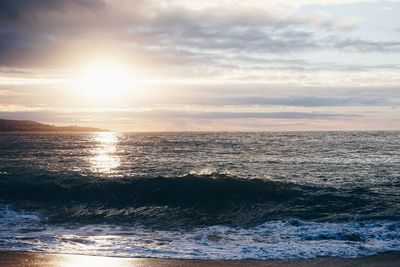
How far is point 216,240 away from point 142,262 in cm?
379

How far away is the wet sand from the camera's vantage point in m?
12.4

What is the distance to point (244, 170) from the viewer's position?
37688 mm

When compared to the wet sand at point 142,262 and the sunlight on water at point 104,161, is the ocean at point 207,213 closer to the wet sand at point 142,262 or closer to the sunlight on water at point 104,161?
the wet sand at point 142,262

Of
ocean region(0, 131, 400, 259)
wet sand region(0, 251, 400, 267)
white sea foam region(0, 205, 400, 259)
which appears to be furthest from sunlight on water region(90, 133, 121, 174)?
wet sand region(0, 251, 400, 267)

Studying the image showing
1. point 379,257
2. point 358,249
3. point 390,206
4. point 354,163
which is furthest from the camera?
point 354,163

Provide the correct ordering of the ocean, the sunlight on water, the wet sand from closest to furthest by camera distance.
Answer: the wet sand → the ocean → the sunlight on water

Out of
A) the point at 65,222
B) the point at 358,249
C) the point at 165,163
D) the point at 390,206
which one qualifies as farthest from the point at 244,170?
the point at 358,249

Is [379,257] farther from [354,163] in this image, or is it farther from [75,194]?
[354,163]

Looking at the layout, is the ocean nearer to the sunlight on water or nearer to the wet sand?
the wet sand

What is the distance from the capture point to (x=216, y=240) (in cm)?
1577

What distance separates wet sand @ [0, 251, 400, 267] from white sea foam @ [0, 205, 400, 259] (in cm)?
53

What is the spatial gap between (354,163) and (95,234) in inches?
1135

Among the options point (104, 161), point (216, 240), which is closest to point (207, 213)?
point (216, 240)

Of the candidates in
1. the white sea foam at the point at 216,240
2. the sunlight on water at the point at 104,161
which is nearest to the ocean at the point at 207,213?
the white sea foam at the point at 216,240
